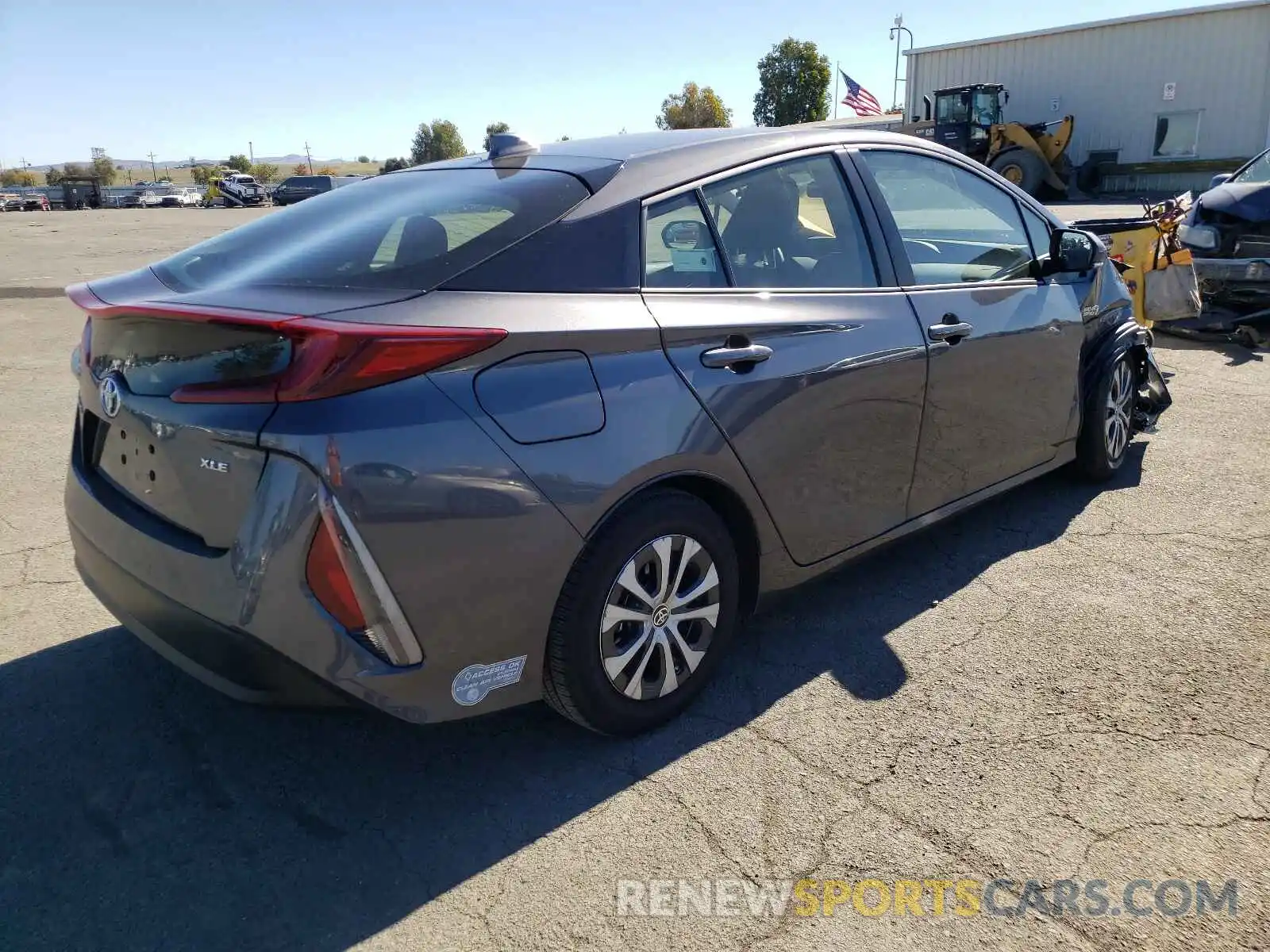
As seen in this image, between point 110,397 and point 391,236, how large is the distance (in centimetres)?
87

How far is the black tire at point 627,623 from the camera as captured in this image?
255cm

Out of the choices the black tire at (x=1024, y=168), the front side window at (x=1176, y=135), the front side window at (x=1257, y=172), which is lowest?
the front side window at (x=1257, y=172)

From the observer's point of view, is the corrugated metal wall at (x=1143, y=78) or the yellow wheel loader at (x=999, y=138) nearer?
the yellow wheel loader at (x=999, y=138)

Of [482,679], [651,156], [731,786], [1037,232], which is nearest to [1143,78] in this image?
[1037,232]

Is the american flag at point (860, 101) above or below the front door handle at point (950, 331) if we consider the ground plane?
above

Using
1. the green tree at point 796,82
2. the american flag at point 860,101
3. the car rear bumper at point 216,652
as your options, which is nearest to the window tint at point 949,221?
the car rear bumper at point 216,652

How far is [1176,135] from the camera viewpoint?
108 feet

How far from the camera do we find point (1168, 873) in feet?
7.59

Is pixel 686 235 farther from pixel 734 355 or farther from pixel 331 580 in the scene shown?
pixel 331 580

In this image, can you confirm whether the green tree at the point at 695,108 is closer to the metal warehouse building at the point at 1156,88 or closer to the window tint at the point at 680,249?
the metal warehouse building at the point at 1156,88

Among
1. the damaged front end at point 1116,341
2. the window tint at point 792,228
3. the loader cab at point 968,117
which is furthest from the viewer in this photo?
the loader cab at point 968,117

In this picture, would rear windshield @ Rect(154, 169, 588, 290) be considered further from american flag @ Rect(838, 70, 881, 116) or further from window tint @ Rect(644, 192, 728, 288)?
american flag @ Rect(838, 70, 881, 116)

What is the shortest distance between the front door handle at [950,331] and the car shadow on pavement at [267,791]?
41.4 inches

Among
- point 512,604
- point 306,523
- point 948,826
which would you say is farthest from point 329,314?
point 948,826
